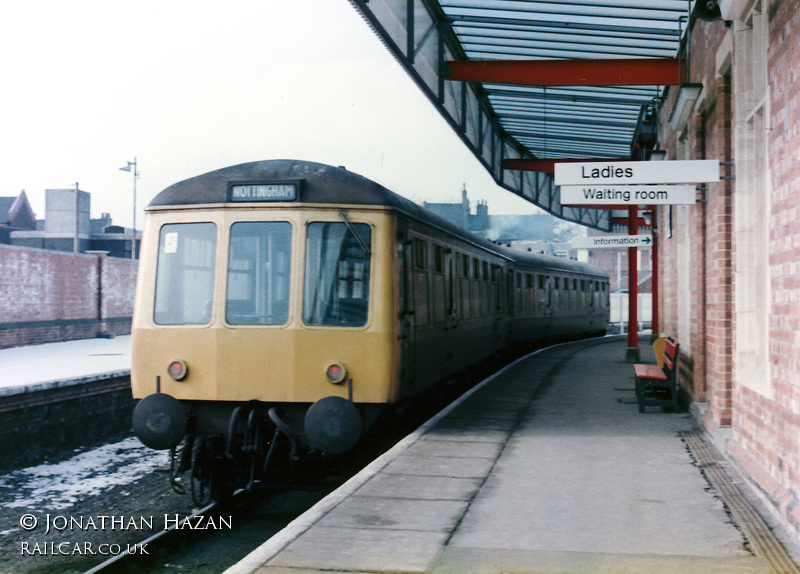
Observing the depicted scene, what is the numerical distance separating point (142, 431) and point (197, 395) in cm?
57

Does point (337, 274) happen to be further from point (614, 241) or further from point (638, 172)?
point (614, 241)

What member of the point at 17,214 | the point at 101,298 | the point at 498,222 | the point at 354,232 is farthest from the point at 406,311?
the point at 498,222

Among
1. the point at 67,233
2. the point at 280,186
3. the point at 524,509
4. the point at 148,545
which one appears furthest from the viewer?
the point at 67,233

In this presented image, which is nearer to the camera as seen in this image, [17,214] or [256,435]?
[256,435]

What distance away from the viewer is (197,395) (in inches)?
297

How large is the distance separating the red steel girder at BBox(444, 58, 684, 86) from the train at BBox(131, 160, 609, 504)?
486 centimetres

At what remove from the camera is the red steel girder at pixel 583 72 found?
1127 centimetres

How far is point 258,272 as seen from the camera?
299 inches

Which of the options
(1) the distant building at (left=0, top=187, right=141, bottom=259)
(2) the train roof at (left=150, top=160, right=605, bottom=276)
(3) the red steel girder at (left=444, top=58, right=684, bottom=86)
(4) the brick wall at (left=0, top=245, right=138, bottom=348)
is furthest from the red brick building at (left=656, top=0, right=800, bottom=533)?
(1) the distant building at (left=0, top=187, right=141, bottom=259)

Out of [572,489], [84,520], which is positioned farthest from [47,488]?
[572,489]

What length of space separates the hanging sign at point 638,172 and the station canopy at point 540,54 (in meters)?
2.40

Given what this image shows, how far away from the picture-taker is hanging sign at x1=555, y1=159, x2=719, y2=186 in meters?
6.93

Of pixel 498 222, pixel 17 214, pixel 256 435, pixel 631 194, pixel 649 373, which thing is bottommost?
pixel 256 435

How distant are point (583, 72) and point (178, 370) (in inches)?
274
